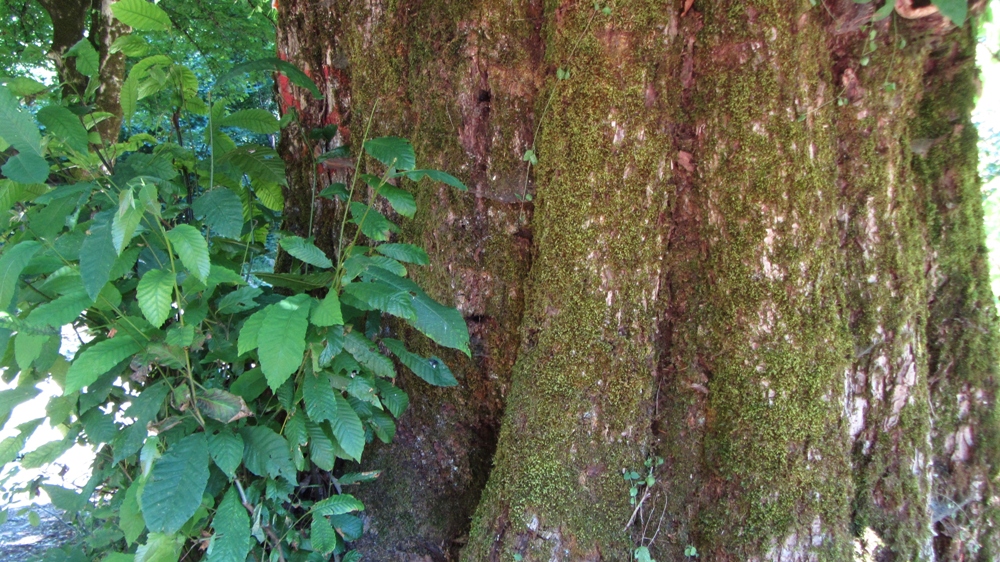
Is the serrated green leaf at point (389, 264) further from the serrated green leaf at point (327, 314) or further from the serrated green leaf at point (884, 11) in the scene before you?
the serrated green leaf at point (884, 11)

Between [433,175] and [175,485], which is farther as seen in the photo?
[433,175]

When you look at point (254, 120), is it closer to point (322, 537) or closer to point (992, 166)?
point (322, 537)

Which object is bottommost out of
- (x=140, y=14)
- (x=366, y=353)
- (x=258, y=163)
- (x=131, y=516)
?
(x=131, y=516)

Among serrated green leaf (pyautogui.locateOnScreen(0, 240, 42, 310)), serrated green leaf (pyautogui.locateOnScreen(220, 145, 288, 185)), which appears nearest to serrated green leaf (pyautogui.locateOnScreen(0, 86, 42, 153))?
serrated green leaf (pyautogui.locateOnScreen(0, 240, 42, 310))

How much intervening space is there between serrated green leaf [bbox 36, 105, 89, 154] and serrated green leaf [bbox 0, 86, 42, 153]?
0.04 metres

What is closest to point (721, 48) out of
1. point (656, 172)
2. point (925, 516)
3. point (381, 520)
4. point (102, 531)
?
point (656, 172)

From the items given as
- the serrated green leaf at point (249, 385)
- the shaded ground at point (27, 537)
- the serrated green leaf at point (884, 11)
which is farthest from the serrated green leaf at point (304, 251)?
the shaded ground at point (27, 537)

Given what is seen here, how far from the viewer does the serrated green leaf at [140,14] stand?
5.25 feet

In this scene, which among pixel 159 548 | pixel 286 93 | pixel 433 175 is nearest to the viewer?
pixel 159 548

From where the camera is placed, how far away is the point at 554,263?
76.5 inches

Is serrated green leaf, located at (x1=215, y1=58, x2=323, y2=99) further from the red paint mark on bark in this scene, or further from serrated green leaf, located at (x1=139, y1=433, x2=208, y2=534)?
serrated green leaf, located at (x1=139, y1=433, x2=208, y2=534)

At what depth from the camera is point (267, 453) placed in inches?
61.1

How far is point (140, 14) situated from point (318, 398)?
1163mm

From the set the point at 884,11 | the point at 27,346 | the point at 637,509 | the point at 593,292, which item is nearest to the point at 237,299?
the point at 27,346
